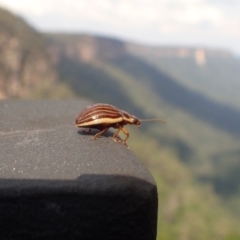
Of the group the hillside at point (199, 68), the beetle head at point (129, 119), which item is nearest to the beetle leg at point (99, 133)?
the beetle head at point (129, 119)

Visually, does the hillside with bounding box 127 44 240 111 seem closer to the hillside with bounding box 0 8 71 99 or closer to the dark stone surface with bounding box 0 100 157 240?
the hillside with bounding box 0 8 71 99

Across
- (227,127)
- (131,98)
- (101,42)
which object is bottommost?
(227,127)

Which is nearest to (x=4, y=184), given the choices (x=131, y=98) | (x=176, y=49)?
(x=131, y=98)

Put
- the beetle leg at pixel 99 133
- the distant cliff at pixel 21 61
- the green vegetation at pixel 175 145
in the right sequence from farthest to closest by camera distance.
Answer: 1. the distant cliff at pixel 21 61
2. the green vegetation at pixel 175 145
3. the beetle leg at pixel 99 133


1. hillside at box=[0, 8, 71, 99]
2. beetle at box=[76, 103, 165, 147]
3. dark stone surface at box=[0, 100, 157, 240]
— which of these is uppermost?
dark stone surface at box=[0, 100, 157, 240]

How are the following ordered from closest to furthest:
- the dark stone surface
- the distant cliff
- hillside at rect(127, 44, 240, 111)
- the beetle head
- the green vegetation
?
the dark stone surface
the beetle head
the green vegetation
the distant cliff
hillside at rect(127, 44, 240, 111)

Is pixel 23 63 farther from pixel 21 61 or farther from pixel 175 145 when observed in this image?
pixel 175 145

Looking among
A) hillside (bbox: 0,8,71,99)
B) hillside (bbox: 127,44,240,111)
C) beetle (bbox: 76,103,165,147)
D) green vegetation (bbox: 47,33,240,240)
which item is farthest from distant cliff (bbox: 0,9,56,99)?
hillside (bbox: 127,44,240,111)

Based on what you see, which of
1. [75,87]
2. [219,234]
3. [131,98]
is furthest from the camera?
[131,98]

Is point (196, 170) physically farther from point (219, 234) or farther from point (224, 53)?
point (224, 53)

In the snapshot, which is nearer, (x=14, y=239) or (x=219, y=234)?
(x=14, y=239)

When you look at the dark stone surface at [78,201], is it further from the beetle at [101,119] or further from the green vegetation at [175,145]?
the green vegetation at [175,145]
